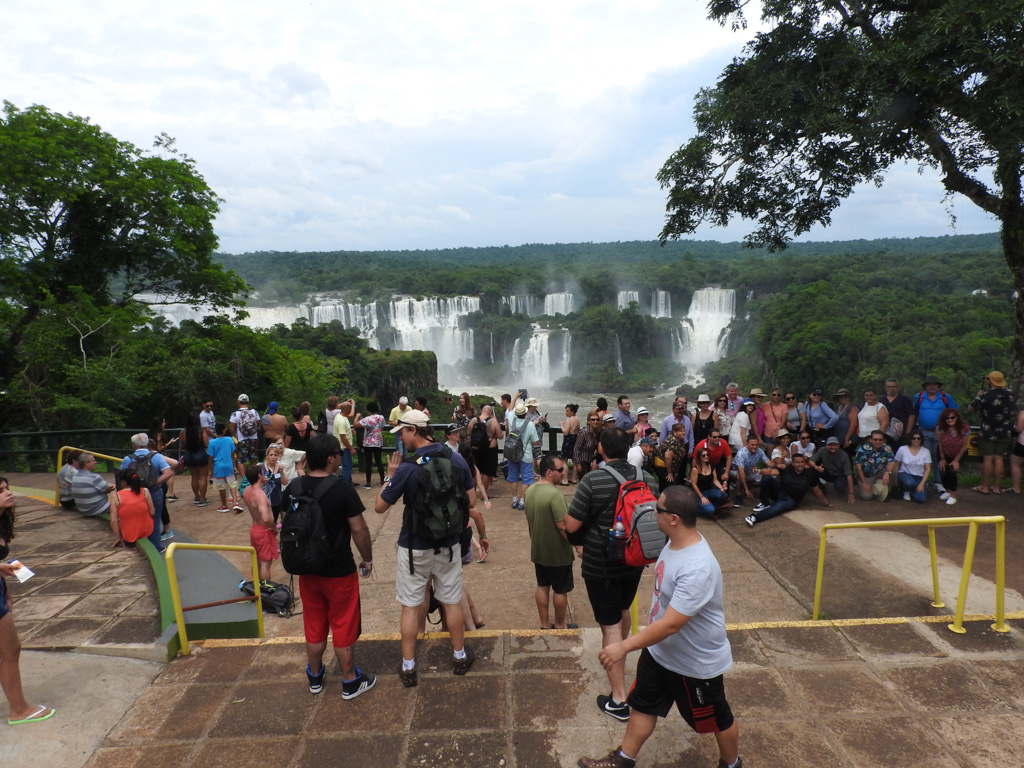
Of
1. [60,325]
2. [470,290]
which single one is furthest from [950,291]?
[60,325]

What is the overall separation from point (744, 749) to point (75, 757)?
3.12m

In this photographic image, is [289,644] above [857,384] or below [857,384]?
above

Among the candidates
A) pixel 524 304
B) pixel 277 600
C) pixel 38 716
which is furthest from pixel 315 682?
pixel 524 304

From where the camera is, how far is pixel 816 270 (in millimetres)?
77250

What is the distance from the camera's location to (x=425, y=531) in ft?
11.2

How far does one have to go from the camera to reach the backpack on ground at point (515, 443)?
298 inches

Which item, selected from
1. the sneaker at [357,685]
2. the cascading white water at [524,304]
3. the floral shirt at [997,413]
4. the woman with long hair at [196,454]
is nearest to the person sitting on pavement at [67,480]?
the woman with long hair at [196,454]

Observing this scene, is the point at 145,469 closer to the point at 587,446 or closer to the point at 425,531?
the point at 425,531

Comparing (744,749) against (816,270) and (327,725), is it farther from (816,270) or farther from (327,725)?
(816,270)

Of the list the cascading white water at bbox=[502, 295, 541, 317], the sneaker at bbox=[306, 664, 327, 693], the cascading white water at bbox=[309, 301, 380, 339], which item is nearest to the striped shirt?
the sneaker at bbox=[306, 664, 327, 693]

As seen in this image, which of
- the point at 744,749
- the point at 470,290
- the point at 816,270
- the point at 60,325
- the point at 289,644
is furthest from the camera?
the point at 470,290

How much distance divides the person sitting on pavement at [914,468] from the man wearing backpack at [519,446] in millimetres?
4158

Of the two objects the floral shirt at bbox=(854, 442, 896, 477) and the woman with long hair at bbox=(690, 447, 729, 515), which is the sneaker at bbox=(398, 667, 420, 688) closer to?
the woman with long hair at bbox=(690, 447, 729, 515)

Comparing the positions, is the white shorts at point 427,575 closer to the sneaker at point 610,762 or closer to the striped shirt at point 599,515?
the striped shirt at point 599,515
